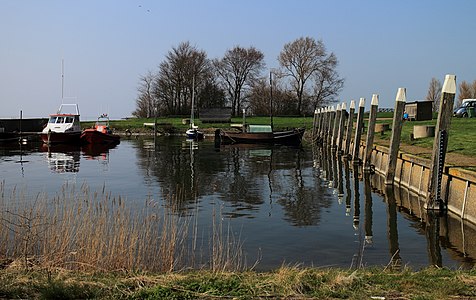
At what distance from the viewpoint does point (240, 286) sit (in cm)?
611

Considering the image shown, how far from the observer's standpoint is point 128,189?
20484mm

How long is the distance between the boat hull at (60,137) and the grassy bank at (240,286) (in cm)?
4322

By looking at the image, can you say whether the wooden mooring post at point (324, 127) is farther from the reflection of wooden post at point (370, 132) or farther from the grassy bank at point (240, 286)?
the grassy bank at point (240, 286)

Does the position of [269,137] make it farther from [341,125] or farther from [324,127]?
[341,125]

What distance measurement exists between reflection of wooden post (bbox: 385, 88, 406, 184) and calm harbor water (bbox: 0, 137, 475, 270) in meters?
0.79

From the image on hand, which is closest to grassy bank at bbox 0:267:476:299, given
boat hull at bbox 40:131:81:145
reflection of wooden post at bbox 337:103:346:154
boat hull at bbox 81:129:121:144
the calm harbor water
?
the calm harbor water

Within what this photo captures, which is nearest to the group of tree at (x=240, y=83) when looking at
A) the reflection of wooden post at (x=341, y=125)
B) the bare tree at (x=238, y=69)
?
the bare tree at (x=238, y=69)

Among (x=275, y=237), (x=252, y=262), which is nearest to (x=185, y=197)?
(x=275, y=237)

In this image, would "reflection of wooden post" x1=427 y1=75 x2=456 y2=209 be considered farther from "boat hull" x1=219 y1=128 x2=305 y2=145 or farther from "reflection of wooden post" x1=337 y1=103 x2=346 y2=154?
"boat hull" x1=219 y1=128 x2=305 y2=145

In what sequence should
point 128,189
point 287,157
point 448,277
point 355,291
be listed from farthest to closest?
point 287,157
point 128,189
point 448,277
point 355,291

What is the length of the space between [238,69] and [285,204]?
70.2 meters

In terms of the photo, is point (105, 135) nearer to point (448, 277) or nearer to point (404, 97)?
point (404, 97)

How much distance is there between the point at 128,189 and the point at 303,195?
22.7 ft

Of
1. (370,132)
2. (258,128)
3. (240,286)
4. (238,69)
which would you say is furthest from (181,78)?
(240,286)
